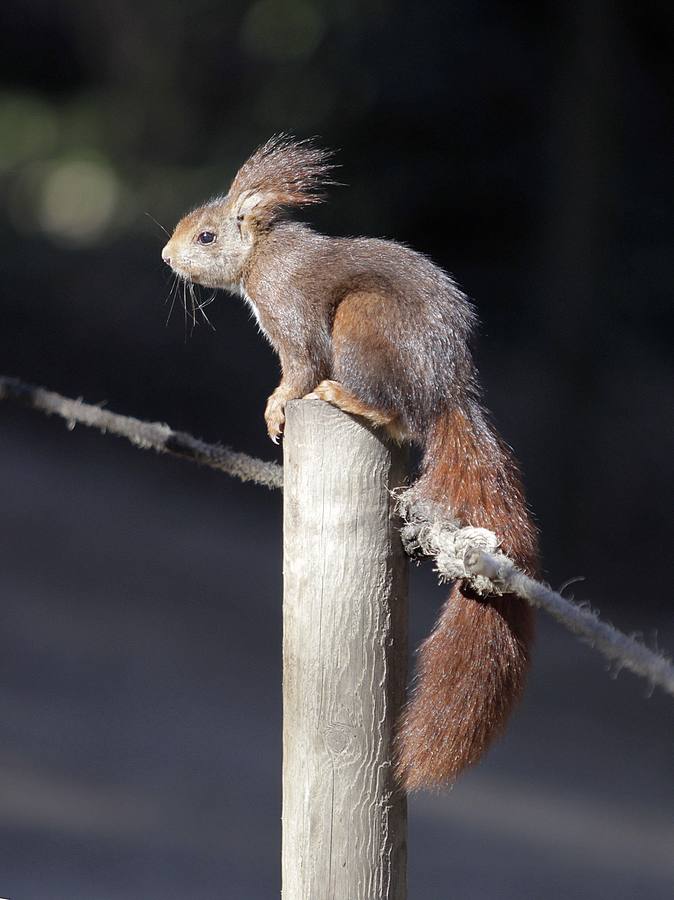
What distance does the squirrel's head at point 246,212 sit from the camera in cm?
160

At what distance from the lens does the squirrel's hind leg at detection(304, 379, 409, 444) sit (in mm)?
1286

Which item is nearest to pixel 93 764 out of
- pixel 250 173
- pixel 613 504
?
pixel 250 173

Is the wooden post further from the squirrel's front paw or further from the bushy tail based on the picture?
the squirrel's front paw

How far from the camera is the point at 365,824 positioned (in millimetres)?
1262

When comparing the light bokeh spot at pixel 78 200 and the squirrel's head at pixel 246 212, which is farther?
the light bokeh spot at pixel 78 200

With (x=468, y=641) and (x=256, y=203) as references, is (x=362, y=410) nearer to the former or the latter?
(x=468, y=641)

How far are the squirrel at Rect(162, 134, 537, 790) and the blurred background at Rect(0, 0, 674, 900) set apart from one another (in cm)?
199

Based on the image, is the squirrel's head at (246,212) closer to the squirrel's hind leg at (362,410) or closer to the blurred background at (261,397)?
the squirrel's hind leg at (362,410)

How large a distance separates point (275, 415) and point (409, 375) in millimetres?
213

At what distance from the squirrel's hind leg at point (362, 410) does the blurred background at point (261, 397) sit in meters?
2.08

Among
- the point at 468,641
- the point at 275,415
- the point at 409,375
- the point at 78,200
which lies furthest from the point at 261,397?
the point at 468,641

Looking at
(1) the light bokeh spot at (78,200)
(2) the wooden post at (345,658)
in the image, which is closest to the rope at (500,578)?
(2) the wooden post at (345,658)

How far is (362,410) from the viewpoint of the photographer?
1.29 meters

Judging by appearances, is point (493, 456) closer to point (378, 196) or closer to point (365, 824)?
point (365, 824)
